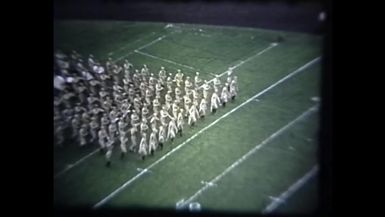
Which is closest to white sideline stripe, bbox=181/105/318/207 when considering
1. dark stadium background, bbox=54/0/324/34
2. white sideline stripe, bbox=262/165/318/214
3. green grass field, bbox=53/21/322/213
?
green grass field, bbox=53/21/322/213

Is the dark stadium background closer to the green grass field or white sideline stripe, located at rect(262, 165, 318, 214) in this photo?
the green grass field

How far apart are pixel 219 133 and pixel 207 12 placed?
414mm

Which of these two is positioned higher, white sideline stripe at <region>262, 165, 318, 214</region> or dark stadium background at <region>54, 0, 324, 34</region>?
dark stadium background at <region>54, 0, 324, 34</region>

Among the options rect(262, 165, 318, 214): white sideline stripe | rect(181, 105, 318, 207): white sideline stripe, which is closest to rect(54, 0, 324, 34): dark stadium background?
rect(181, 105, 318, 207): white sideline stripe

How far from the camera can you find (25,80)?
7.35 feet

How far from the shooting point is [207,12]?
2.13m

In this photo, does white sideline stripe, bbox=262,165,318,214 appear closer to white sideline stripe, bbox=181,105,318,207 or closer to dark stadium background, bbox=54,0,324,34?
white sideline stripe, bbox=181,105,318,207

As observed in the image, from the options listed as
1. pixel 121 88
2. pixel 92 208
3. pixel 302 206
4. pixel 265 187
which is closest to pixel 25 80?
pixel 121 88

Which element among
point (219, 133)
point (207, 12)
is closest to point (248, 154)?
point (219, 133)

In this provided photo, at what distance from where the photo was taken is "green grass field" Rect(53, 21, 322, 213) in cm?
206

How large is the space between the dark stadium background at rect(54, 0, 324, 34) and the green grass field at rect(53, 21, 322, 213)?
27mm

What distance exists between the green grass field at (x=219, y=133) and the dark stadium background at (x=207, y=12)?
27 mm

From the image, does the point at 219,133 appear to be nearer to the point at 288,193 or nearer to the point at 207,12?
the point at 288,193

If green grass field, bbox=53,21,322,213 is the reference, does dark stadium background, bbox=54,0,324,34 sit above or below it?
above
